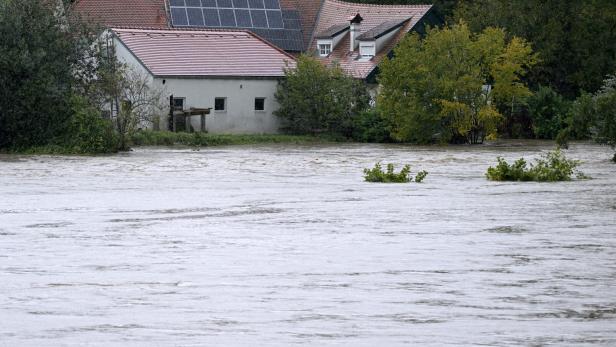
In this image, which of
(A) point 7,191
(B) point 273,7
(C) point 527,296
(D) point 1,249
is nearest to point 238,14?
(B) point 273,7

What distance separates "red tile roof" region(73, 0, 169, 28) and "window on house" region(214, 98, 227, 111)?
8708 mm

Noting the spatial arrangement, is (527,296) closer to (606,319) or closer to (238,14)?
(606,319)

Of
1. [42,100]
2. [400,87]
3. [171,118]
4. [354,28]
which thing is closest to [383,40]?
[354,28]

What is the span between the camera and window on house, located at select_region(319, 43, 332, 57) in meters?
75.8

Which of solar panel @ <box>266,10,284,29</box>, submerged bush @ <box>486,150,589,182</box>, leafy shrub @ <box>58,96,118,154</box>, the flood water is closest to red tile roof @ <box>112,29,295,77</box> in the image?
solar panel @ <box>266,10,284,29</box>

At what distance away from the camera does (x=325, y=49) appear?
250 ft

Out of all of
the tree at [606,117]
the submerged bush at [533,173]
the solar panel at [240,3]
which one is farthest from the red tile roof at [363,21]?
the submerged bush at [533,173]

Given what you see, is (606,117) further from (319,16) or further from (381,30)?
(319,16)

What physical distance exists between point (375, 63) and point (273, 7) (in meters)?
10.5

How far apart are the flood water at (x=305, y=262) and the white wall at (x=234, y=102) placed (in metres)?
30.1

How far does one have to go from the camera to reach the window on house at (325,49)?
7575 cm

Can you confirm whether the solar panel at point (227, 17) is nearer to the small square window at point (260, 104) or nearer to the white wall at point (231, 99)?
the white wall at point (231, 99)

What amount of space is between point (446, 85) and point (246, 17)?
19.5 metres

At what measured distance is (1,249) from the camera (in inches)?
805
